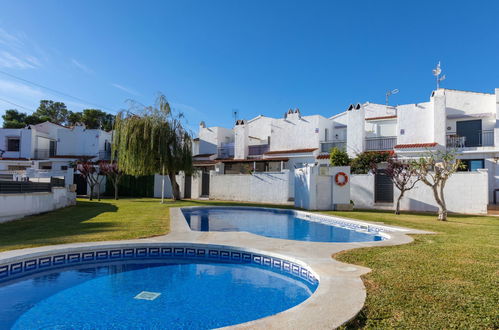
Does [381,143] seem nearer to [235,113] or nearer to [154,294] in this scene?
[235,113]

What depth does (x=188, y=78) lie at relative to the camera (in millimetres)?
26031

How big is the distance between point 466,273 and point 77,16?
76.3ft

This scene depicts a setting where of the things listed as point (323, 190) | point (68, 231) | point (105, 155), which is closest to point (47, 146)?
point (105, 155)

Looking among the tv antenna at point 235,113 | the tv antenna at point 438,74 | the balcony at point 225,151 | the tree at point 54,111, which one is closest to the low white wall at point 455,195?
the tv antenna at point 438,74

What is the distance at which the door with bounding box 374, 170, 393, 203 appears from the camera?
68.8 feet

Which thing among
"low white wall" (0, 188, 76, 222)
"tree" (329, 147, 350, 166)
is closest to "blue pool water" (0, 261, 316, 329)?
"low white wall" (0, 188, 76, 222)

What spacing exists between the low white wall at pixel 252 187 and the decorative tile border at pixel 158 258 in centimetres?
1747

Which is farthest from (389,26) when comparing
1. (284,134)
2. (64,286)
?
(64,286)

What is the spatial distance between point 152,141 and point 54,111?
50.1m

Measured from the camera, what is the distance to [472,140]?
2617cm

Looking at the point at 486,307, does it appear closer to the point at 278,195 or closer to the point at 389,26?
the point at 278,195

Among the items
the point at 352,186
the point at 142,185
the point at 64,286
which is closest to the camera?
the point at 64,286

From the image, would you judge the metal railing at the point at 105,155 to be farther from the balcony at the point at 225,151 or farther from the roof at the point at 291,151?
the roof at the point at 291,151

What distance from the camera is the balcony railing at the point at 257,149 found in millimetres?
36234
